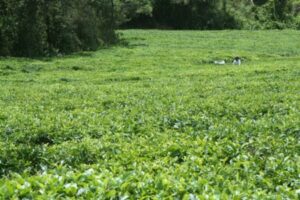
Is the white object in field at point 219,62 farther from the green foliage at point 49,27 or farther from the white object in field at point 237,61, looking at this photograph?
the green foliage at point 49,27

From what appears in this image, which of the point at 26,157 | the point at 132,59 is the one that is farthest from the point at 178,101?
the point at 132,59

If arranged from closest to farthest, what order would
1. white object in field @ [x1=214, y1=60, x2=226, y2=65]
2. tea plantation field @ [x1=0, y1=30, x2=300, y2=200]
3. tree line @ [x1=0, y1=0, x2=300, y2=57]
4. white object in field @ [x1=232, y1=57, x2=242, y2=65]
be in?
tea plantation field @ [x1=0, y1=30, x2=300, y2=200]
white object in field @ [x1=232, y1=57, x2=242, y2=65]
white object in field @ [x1=214, y1=60, x2=226, y2=65]
tree line @ [x1=0, y1=0, x2=300, y2=57]

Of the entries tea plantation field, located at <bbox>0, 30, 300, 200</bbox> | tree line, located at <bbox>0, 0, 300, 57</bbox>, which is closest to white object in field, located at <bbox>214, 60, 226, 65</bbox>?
tea plantation field, located at <bbox>0, 30, 300, 200</bbox>

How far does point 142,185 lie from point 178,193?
377mm

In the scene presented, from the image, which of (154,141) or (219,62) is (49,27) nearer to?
(219,62)

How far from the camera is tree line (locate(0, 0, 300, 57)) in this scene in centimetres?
2736

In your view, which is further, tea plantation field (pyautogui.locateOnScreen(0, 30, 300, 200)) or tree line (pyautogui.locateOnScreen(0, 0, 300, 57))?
tree line (pyautogui.locateOnScreen(0, 0, 300, 57))

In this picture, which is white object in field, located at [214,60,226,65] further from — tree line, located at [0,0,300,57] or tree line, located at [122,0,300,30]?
tree line, located at [122,0,300,30]

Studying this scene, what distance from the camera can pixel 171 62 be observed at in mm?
26312

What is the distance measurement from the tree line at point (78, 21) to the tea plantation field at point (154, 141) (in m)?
9.24

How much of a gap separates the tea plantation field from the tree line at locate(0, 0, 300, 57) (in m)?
9.24

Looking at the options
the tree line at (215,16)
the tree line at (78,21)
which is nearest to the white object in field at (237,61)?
the tree line at (78,21)

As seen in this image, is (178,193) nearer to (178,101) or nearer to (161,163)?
(161,163)

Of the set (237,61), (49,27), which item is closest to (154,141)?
(237,61)
